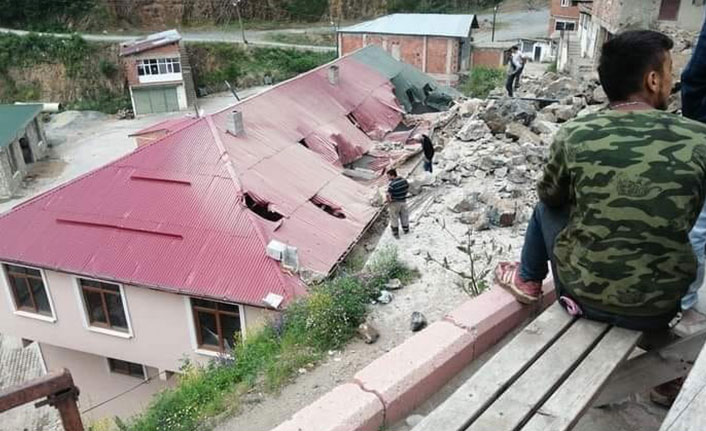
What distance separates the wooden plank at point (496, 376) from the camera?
2420 millimetres

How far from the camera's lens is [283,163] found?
50.6 ft

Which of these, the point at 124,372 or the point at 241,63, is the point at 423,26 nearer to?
the point at 241,63

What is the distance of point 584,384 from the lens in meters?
2.49

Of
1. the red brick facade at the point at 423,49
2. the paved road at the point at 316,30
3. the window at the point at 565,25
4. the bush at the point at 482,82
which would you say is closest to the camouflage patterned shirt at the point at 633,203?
the bush at the point at 482,82

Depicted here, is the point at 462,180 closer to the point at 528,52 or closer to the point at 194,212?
the point at 194,212

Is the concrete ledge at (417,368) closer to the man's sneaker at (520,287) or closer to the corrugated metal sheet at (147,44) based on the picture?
the man's sneaker at (520,287)

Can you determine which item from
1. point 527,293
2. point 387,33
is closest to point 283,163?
point 527,293

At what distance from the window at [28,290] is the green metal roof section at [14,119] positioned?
16.7 meters

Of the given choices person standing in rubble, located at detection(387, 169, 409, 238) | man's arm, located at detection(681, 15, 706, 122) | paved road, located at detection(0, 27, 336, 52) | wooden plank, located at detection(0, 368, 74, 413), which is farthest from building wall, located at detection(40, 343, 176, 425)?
paved road, located at detection(0, 27, 336, 52)

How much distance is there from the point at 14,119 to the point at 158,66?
1107 centimetres

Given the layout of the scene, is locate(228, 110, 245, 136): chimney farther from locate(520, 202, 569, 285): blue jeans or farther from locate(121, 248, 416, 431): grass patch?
locate(520, 202, 569, 285): blue jeans

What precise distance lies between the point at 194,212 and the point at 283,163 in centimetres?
336

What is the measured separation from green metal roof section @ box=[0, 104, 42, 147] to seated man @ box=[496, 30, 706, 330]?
3088 centimetres

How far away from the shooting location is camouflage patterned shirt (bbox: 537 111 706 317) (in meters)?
2.60
